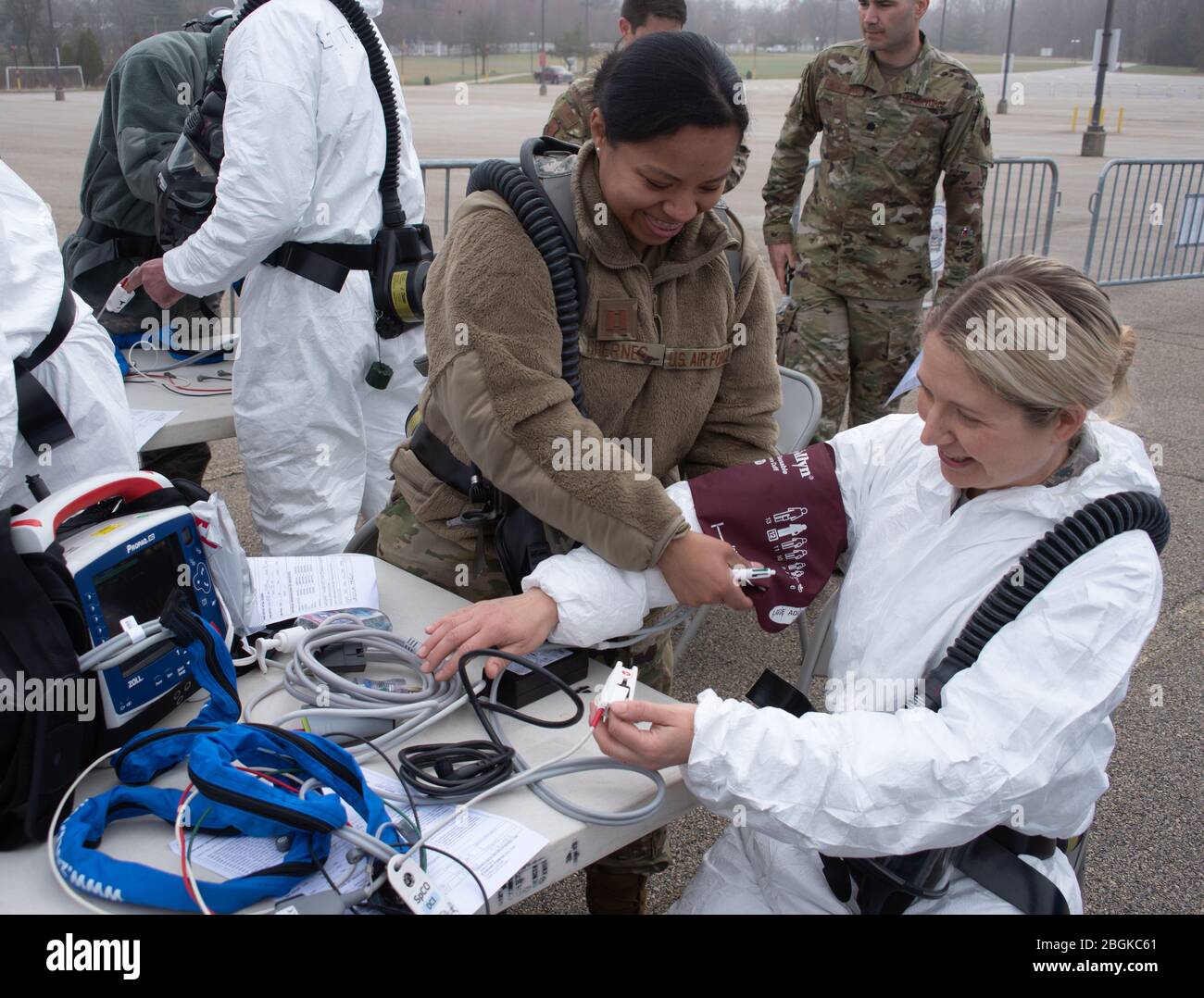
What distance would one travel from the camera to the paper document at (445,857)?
127 cm

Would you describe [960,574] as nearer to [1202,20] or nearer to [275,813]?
[275,813]

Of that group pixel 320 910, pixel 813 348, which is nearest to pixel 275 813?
pixel 320 910

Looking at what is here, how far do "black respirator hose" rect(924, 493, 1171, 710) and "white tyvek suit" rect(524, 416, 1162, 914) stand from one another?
0.06 feet

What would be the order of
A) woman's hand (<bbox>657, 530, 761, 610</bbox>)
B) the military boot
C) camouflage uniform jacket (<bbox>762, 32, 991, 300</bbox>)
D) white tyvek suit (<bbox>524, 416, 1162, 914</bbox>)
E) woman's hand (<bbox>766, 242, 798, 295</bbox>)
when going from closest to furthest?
1. white tyvek suit (<bbox>524, 416, 1162, 914</bbox>)
2. woman's hand (<bbox>657, 530, 761, 610</bbox>)
3. the military boot
4. camouflage uniform jacket (<bbox>762, 32, 991, 300</bbox>)
5. woman's hand (<bbox>766, 242, 798, 295</bbox>)

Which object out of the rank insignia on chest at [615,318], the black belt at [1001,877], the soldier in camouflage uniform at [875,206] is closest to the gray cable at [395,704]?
the black belt at [1001,877]

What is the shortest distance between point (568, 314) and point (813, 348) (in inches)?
106

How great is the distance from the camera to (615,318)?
5.79ft

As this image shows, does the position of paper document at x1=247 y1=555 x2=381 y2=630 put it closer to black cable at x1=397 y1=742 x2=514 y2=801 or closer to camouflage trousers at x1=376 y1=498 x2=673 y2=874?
camouflage trousers at x1=376 y1=498 x2=673 y2=874

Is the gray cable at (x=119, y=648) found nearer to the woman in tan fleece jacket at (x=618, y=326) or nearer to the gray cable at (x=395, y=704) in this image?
the gray cable at (x=395, y=704)

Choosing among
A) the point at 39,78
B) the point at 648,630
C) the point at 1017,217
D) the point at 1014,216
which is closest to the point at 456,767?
the point at 648,630

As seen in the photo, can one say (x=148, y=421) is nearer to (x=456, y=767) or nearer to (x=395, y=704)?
(x=395, y=704)

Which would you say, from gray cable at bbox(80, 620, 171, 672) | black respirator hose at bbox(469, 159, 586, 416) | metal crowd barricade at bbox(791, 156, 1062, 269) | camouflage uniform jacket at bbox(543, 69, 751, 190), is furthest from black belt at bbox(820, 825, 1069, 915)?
camouflage uniform jacket at bbox(543, 69, 751, 190)

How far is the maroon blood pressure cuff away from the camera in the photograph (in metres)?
1.79
